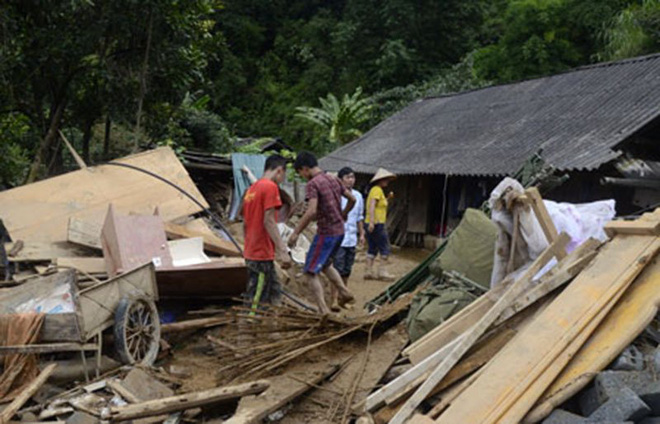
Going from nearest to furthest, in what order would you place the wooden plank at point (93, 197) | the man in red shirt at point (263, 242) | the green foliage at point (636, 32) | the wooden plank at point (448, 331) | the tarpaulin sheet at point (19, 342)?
1. the wooden plank at point (448, 331)
2. the tarpaulin sheet at point (19, 342)
3. the man in red shirt at point (263, 242)
4. the wooden plank at point (93, 197)
5. the green foliage at point (636, 32)

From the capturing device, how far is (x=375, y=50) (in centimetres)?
3108

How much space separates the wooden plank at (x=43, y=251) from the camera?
244 inches

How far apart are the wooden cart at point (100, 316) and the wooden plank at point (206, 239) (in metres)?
1.62

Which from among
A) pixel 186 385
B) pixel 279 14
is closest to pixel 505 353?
pixel 186 385

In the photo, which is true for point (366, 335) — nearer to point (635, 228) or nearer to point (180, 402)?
point (180, 402)

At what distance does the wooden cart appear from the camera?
4.43 meters

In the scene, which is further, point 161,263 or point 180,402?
point 161,263

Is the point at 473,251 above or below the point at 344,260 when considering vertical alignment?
above

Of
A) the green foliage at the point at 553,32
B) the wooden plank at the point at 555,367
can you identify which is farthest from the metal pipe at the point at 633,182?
the green foliage at the point at 553,32

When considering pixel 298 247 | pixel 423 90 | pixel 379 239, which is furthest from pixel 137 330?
pixel 423 90

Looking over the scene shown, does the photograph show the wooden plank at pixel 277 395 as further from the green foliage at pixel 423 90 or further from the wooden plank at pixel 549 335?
the green foliage at pixel 423 90

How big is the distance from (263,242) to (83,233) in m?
2.53

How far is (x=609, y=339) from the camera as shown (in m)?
3.24

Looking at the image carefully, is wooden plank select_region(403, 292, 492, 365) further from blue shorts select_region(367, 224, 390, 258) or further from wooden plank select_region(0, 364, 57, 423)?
blue shorts select_region(367, 224, 390, 258)
